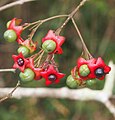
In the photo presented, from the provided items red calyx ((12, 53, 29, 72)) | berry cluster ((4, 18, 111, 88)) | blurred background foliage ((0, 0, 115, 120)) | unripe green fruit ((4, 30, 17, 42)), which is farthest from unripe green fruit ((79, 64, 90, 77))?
blurred background foliage ((0, 0, 115, 120))

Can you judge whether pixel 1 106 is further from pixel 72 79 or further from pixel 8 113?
pixel 72 79

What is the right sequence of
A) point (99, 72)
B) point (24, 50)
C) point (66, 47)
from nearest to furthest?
point (99, 72) → point (24, 50) → point (66, 47)

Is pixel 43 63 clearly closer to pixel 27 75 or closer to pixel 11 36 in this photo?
pixel 27 75

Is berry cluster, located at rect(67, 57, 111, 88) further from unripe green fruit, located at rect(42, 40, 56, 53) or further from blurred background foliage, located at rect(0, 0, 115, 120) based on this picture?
blurred background foliage, located at rect(0, 0, 115, 120)

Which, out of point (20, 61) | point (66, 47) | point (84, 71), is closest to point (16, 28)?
point (20, 61)

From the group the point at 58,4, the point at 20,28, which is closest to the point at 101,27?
the point at 58,4
